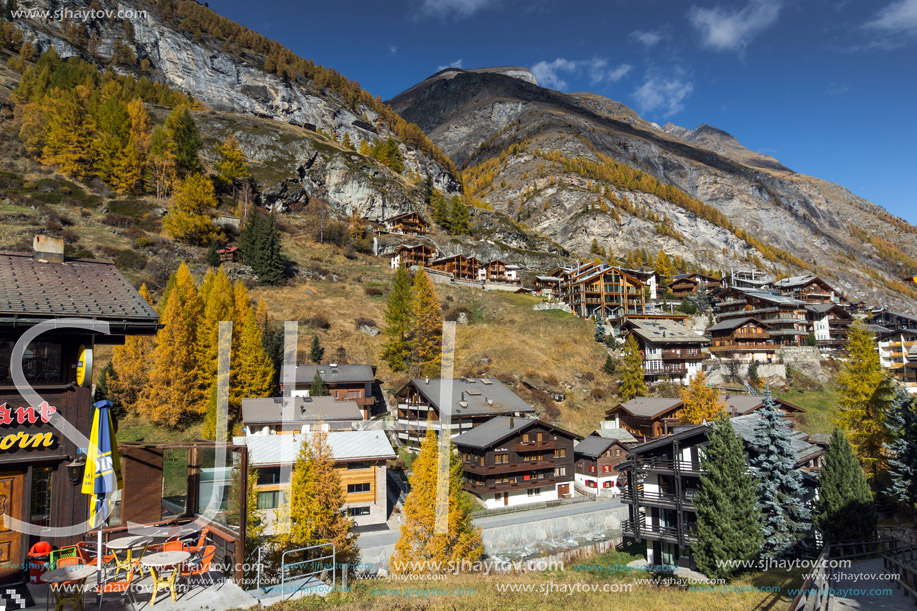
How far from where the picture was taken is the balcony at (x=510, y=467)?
144ft

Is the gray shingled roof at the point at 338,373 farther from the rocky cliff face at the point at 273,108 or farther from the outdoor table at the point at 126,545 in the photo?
the rocky cliff face at the point at 273,108

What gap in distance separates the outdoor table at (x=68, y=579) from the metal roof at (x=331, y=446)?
83.3ft

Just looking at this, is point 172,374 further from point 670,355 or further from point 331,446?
point 670,355

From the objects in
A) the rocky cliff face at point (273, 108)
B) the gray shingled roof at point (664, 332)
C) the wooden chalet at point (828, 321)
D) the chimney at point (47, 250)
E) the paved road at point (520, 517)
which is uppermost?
the rocky cliff face at point (273, 108)

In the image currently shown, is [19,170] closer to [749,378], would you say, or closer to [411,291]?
[411,291]

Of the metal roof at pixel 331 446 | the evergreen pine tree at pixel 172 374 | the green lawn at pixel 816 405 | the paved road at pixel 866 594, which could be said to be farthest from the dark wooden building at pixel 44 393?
the green lawn at pixel 816 405

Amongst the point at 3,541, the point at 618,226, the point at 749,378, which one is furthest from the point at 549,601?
the point at 618,226

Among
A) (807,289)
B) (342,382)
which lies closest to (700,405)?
(342,382)

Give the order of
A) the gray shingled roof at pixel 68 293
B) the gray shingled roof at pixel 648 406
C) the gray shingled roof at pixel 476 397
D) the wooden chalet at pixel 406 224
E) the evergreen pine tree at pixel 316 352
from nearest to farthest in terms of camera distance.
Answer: the gray shingled roof at pixel 68 293 < the gray shingled roof at pixel 476 397 < the gray shingled roof at pixel 648 406 < the evergreen pine tree at pixel 316 352 < the wooden chalet at pixel 406 224

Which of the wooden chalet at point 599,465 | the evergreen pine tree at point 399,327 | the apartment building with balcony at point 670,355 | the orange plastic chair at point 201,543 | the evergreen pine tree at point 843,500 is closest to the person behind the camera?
the orange plastic chair at point 201,543

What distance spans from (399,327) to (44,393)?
5367cm

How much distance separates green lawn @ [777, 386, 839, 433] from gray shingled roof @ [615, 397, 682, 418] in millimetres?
16028

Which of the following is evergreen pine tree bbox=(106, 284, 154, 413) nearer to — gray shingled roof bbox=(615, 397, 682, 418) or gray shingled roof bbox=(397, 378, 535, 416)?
gray shingled roof bbox=(397, 378, 535, 416)

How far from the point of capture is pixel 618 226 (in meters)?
181
